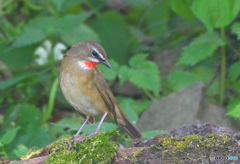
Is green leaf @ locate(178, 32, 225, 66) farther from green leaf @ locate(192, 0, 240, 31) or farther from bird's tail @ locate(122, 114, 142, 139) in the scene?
bird's tail @ locate(122, 114, 142, 139)

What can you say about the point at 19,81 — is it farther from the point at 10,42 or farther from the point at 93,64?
the point at 93,64

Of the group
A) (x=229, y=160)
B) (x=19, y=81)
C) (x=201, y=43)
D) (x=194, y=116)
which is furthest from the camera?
(x=19, y=81)

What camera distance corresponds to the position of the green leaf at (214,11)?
5996mm

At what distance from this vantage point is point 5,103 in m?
8.47

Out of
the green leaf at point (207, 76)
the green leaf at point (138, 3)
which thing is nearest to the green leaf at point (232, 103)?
the green leaf at point (207, 76)

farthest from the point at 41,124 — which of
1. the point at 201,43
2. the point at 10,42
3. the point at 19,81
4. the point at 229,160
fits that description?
the point at 229,160

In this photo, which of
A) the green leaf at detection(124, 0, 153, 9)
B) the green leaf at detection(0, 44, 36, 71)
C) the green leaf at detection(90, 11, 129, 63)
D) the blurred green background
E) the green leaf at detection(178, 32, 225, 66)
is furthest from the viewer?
the green leaf at detection(124, 0, 153, 9)

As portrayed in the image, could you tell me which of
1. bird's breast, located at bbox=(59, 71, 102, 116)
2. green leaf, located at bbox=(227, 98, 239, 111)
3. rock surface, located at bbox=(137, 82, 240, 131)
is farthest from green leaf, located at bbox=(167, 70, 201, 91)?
bird's breast, located at bbox=(59, 71, 102, 116)

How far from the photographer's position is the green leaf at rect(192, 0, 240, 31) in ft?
19.7

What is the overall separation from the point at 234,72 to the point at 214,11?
1.08m

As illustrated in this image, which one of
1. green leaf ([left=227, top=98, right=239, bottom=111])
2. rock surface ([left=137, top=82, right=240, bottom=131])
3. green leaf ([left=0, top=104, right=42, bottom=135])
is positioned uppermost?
green leaf ([left=0, top=104, right=42, bottom=135])

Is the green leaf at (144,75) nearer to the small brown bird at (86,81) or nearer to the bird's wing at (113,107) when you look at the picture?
the bird's wing at (113,107)

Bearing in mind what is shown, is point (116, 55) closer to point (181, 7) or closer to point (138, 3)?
point (138, 3)

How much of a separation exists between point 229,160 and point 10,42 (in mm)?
5201
